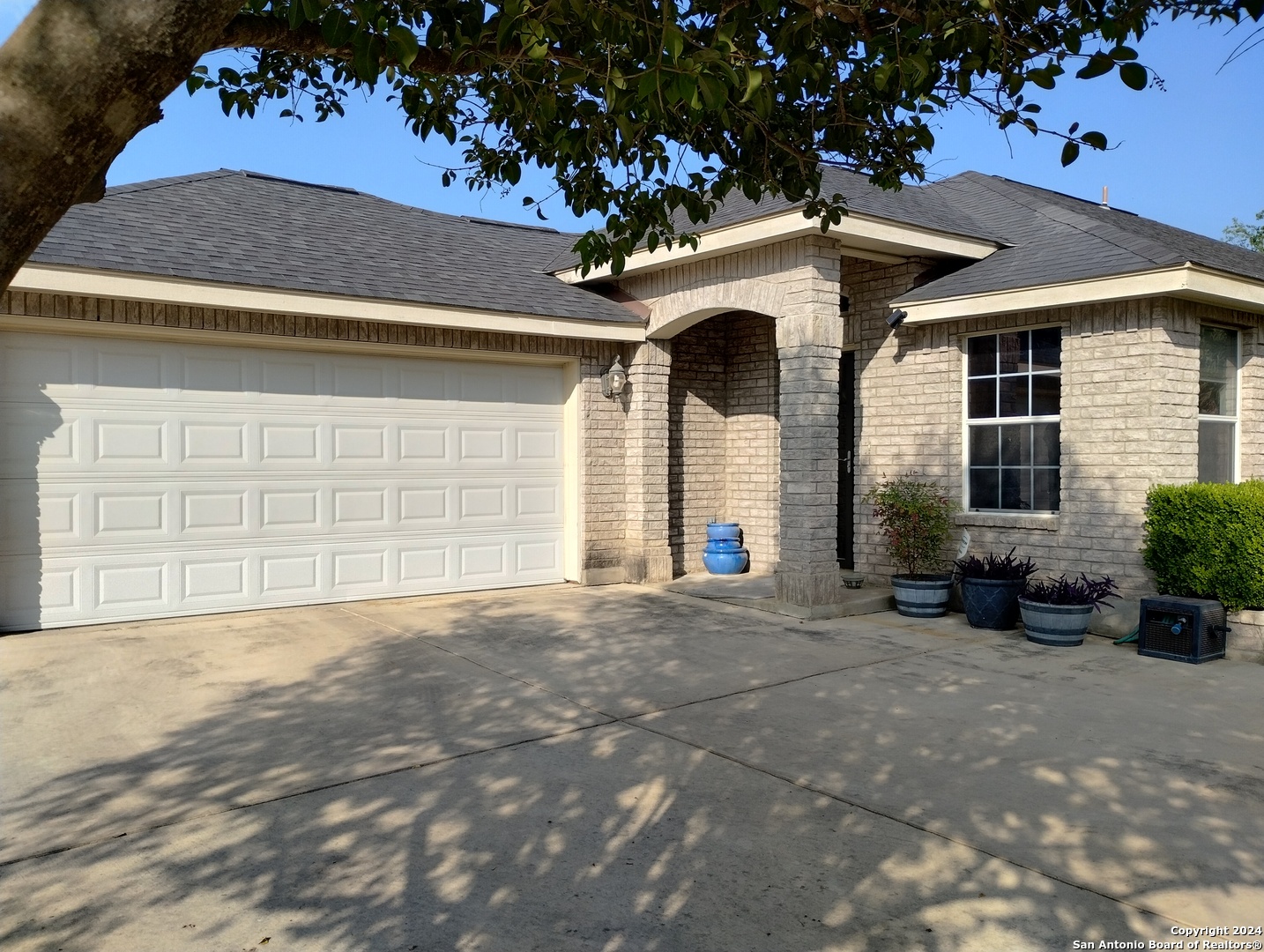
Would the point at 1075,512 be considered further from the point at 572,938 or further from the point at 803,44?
the point at 572,938

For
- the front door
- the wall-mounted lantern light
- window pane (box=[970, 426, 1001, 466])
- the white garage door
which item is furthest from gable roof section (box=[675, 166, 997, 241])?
the white garage door

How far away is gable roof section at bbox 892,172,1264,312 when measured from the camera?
825 centimetres

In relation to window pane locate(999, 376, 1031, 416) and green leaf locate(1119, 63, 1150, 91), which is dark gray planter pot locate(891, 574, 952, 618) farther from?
green leaf locate(1119, 63, 1150, 91)

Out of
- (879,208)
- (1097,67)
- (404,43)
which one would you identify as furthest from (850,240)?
(404,43)

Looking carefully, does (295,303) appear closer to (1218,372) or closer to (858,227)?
(858,227)

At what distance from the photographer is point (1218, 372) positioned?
897 centimetres

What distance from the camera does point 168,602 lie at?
8.45m

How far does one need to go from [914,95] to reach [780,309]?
17.1ft

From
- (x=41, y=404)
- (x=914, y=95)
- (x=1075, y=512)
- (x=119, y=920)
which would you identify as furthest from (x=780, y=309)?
(x=119, y=920)

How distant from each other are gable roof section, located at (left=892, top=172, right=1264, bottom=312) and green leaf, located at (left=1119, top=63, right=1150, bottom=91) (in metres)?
5.24

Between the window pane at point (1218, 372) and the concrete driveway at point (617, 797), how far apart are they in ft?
9.54

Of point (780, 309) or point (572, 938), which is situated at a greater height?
point (780, 309)

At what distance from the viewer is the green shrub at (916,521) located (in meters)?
9.13

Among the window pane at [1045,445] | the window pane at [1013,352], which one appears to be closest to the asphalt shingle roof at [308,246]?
the window pane at [1013,352]
